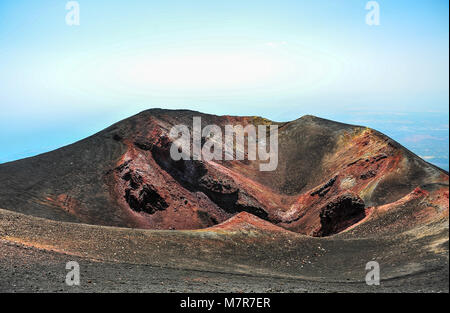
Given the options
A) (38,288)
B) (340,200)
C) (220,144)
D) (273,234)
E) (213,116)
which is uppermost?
(213,116)

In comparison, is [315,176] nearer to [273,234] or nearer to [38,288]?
[273,234]

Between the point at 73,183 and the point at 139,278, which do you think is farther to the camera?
the point at 73,183

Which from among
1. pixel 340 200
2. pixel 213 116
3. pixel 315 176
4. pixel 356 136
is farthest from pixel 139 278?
pixel 213 116

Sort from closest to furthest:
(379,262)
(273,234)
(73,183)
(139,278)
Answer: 1. (139,278)
2. (379,262)
3. (273,234)
4. (73,183)
